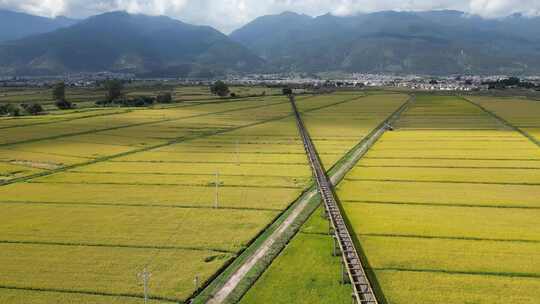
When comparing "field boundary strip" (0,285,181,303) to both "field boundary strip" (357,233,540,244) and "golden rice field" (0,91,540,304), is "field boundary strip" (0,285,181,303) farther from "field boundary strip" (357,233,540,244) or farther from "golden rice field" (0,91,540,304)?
"field boundary strip" (357,233,540,244)

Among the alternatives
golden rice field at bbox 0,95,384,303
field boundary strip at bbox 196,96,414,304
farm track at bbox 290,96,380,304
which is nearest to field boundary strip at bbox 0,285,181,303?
golden rice field at bbox 0,95,384,303

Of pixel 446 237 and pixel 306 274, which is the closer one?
pixel 306 274

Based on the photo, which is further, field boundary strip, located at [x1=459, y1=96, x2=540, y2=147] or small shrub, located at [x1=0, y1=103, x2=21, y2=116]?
small shrub, located at [x1=0, y1=103, x2=21, y2=116]

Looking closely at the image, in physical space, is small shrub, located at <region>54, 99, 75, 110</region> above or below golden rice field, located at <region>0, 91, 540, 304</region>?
above

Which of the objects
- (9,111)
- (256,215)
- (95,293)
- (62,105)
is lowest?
(95,293)

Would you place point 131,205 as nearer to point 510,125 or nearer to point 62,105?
point 510,125

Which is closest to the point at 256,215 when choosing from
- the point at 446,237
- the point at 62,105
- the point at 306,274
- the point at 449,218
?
the point at 306,274

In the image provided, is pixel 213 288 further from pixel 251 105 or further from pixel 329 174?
pixel 251 105

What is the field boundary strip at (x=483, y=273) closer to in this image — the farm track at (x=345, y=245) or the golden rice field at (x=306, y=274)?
the farm track at (x=345, y=245)

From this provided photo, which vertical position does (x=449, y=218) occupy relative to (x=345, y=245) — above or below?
below
